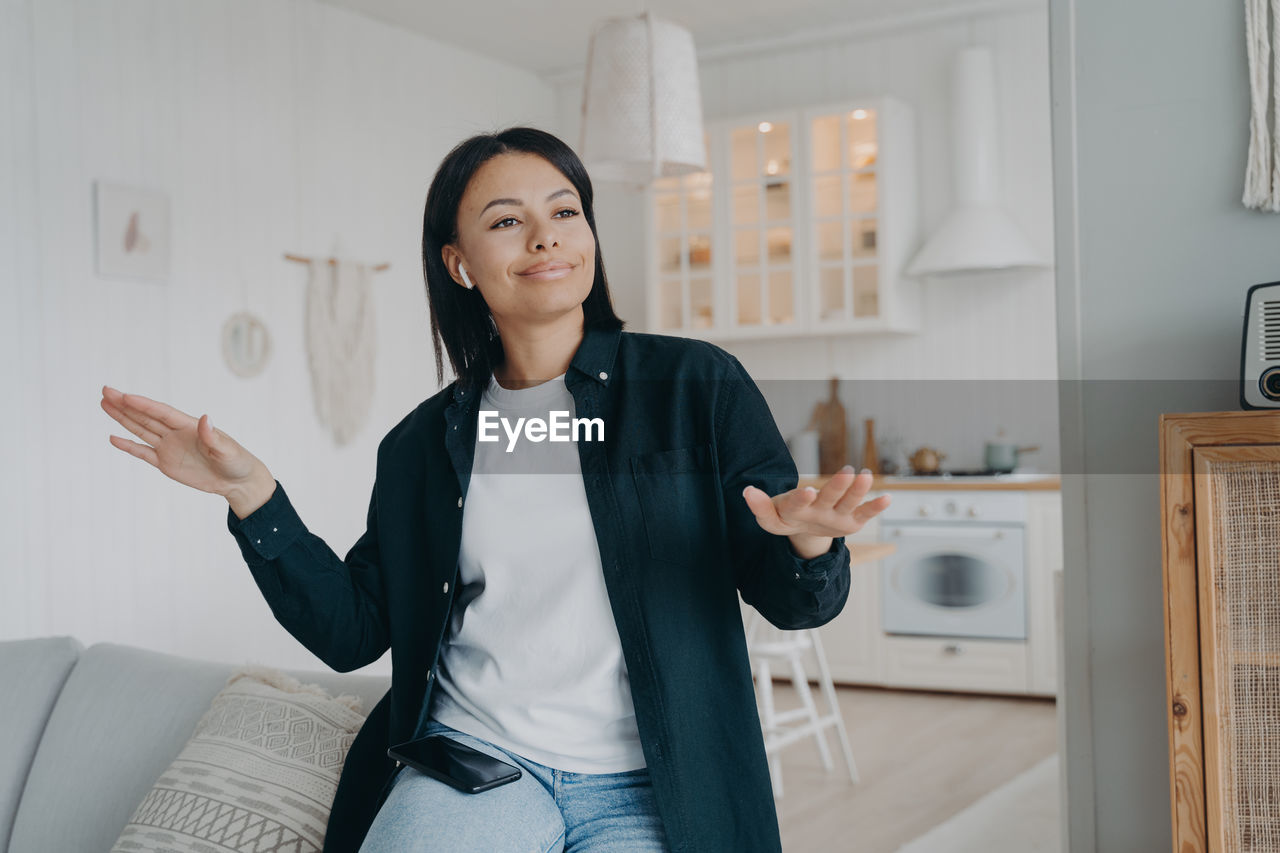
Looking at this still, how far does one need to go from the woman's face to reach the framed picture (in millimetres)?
2824

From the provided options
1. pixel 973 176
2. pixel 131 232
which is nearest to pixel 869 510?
pixel 131 232

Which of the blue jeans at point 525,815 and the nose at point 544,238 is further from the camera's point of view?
the nose at point 544,238

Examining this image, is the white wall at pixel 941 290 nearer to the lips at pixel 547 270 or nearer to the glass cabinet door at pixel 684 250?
the glass cabinet door at pixel 684 250

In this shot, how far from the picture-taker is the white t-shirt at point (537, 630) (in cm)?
127

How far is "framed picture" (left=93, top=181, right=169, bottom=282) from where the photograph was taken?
147 inches

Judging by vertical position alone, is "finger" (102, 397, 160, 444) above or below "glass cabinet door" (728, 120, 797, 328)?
below

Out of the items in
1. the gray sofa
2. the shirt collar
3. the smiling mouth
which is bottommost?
the gray sofa

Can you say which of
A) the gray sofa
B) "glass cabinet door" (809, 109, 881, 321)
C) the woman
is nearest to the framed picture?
the gray sofa

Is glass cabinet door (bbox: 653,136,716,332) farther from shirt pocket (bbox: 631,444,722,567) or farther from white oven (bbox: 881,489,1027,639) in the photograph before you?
shirt pocket (bbox: 631,444,722,567)

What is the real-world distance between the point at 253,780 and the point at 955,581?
370 cm

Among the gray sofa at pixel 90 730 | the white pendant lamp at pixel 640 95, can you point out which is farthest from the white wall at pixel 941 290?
the gray sofa at pixel 90 730

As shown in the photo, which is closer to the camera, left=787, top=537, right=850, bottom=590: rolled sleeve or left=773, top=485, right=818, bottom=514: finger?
left=773, top=485, right=818, bottom=514: finger

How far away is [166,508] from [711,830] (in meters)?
3.27

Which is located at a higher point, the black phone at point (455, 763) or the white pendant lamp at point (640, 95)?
the white pendant lamp at point (640, 95)
